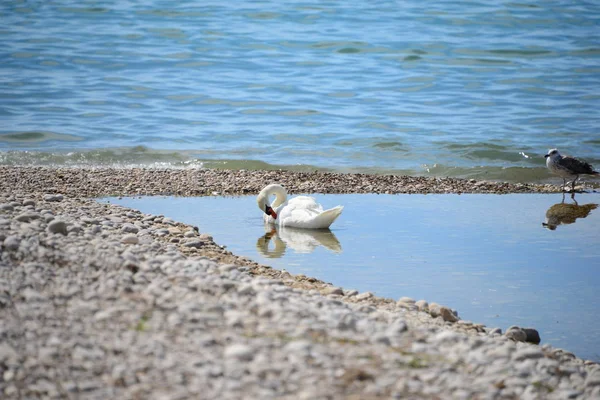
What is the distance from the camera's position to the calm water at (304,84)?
54.7 feet

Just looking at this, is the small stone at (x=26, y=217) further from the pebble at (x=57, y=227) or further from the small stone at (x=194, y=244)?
the small stone at (x=194, y=244)

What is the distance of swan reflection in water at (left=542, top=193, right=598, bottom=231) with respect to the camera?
10495 millimetres

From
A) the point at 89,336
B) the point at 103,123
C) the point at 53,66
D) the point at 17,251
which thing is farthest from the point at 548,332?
the point at 53,66

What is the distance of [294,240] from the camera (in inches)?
385

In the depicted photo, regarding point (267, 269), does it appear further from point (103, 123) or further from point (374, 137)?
point (103, 123)

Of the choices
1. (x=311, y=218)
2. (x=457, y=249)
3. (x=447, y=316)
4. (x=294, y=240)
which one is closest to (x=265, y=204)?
Result: (x=311, y=218)

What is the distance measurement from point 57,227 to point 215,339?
274 cm

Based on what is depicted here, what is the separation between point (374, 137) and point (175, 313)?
12.9 metres

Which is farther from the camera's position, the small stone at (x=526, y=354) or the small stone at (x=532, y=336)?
the small stone at (x=532, y=336)

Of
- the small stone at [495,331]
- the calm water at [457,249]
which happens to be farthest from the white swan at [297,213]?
the small stone at [495,331]

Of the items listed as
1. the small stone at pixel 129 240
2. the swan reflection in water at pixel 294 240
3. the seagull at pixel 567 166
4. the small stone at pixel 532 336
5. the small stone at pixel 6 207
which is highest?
the seagull at pixel 567 166

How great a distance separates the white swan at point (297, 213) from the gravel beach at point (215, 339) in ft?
9.11

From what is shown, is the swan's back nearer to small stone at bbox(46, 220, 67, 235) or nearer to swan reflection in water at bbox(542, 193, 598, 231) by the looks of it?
swan reflection in water at bbox(542, 193, 598, 231)

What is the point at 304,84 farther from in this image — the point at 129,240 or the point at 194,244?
the point at 129,240
